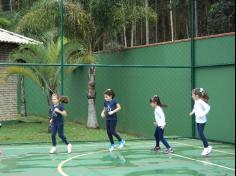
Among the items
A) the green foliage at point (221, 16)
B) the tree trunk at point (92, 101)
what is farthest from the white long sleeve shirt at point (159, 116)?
the green foliage at point (221, 16)

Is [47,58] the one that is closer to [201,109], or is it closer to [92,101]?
[92,101]

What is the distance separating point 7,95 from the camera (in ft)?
66.8

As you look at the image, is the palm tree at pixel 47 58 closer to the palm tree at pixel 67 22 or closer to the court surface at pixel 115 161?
the palm tree at pixel 67 22

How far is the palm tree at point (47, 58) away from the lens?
1805 cm

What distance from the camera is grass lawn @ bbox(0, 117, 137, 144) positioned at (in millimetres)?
17047

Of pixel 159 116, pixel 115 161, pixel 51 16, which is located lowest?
pixel 115 161

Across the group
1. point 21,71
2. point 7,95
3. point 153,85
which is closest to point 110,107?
point 153,85

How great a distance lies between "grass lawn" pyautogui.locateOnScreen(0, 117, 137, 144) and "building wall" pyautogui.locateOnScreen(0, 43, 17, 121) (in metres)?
0.41

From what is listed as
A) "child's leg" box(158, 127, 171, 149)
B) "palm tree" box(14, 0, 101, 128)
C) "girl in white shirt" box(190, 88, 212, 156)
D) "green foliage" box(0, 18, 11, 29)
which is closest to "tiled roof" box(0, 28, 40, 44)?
"palm tree" box(14, 0, 101, 128)

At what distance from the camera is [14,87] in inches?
814

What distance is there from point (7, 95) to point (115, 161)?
9972 mm

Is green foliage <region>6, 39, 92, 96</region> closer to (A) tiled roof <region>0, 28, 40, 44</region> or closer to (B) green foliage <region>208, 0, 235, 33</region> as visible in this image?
(A) tiled roof <region>0, 28, 40, 44</region>

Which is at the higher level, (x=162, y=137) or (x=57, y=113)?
(x=57, y=113)

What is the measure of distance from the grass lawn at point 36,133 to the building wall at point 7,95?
0.41m
